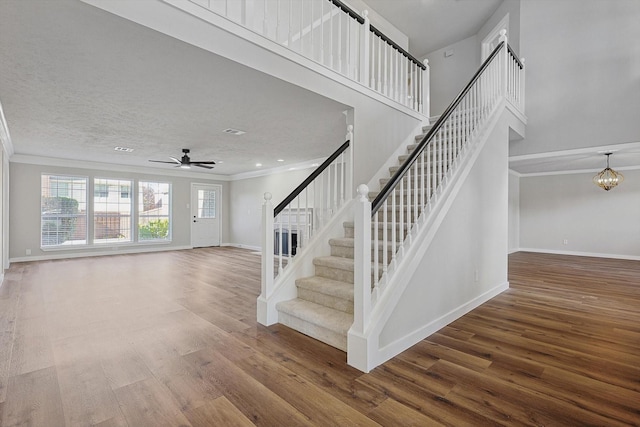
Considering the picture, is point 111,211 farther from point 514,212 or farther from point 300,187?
point 514,212

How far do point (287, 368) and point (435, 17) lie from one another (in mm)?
6512

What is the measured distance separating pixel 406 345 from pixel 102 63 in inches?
133

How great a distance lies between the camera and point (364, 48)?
3.64 metres

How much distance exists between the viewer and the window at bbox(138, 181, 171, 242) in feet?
27.8

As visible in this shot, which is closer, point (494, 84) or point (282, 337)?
point (282, 337)

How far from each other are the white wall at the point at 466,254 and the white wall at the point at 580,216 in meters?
5.16

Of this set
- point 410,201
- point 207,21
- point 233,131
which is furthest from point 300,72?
point 233,131

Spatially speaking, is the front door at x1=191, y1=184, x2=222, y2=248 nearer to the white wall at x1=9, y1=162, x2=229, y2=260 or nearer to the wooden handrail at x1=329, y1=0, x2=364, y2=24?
the white wall at x1=9, y1=162, x2=229, y2=260

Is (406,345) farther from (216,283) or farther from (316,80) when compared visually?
(216,283)

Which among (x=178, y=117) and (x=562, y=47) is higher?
(x=562, y=47)

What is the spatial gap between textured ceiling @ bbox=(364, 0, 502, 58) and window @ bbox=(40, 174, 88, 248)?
7.77m

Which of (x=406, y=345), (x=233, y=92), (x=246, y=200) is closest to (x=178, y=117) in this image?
(x=233, y=92)

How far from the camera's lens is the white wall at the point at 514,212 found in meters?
8.12

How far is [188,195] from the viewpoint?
30.5 feet
